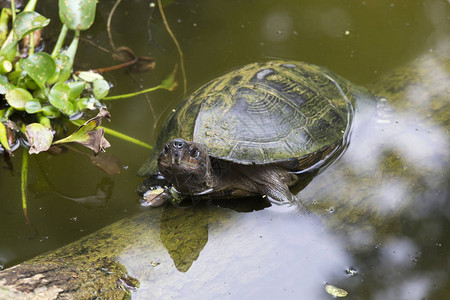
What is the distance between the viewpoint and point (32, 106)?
393 cm

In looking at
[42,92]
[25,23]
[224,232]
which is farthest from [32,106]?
[224,232]

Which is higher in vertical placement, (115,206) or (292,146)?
(292,146)

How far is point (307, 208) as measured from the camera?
3271 mm

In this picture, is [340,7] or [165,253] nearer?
[165,253]

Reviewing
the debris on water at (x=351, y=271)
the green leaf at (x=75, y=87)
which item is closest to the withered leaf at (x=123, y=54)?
the green leaf at (x=75, y=87)

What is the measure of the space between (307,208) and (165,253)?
1.08 m

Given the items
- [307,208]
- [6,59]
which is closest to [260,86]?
[307,208]

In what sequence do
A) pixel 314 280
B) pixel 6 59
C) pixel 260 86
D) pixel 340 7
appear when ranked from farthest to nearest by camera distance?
pixel 340 7
pixel 6 59
pixel 260 86
pixel 314 280

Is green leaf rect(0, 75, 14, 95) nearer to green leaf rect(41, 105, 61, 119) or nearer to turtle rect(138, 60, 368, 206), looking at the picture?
green leaf rect(41, 105, 61, 119)

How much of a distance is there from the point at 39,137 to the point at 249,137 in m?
1.69

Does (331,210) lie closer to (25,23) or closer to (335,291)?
(335,291)

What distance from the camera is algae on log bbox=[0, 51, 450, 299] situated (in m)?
2.52

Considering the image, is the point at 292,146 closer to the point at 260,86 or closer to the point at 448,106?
the point at 260,86

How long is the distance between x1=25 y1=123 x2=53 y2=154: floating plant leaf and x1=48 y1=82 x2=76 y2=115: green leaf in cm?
26
